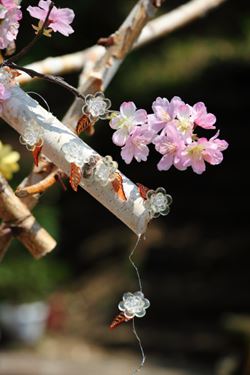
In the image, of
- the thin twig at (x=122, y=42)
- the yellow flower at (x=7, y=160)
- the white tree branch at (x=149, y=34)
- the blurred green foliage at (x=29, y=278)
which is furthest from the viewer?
the blurred green foliage at (x=29, y=278)

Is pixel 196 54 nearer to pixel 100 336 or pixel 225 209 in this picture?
pixel 225 209

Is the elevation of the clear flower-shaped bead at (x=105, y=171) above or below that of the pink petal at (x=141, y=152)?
below

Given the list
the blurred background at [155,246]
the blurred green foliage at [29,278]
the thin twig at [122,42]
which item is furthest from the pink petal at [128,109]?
the blurred green foliage at [29,278]

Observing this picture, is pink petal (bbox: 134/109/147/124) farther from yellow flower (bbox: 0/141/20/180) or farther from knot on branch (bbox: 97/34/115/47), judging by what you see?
knot on branch (bbox: 97/34/115/47)

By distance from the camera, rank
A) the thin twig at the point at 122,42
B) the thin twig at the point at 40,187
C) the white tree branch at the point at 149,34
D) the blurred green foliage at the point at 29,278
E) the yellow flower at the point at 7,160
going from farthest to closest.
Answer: the blurred green foliage at the point at 29,278 < the white tree branch at the point at 149,34 < the thin twig at the point at 122,42 < the yellow flower at the point at 7,160 < the thin twig at the point at 40,187

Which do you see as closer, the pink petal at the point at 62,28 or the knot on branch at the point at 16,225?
the pink petal at the point at 62,28

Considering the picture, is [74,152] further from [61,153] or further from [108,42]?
[108,42]

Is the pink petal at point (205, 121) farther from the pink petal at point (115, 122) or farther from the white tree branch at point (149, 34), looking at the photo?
the white tree branch at point (149, 34)

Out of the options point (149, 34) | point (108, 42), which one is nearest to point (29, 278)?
point (149, 34)
